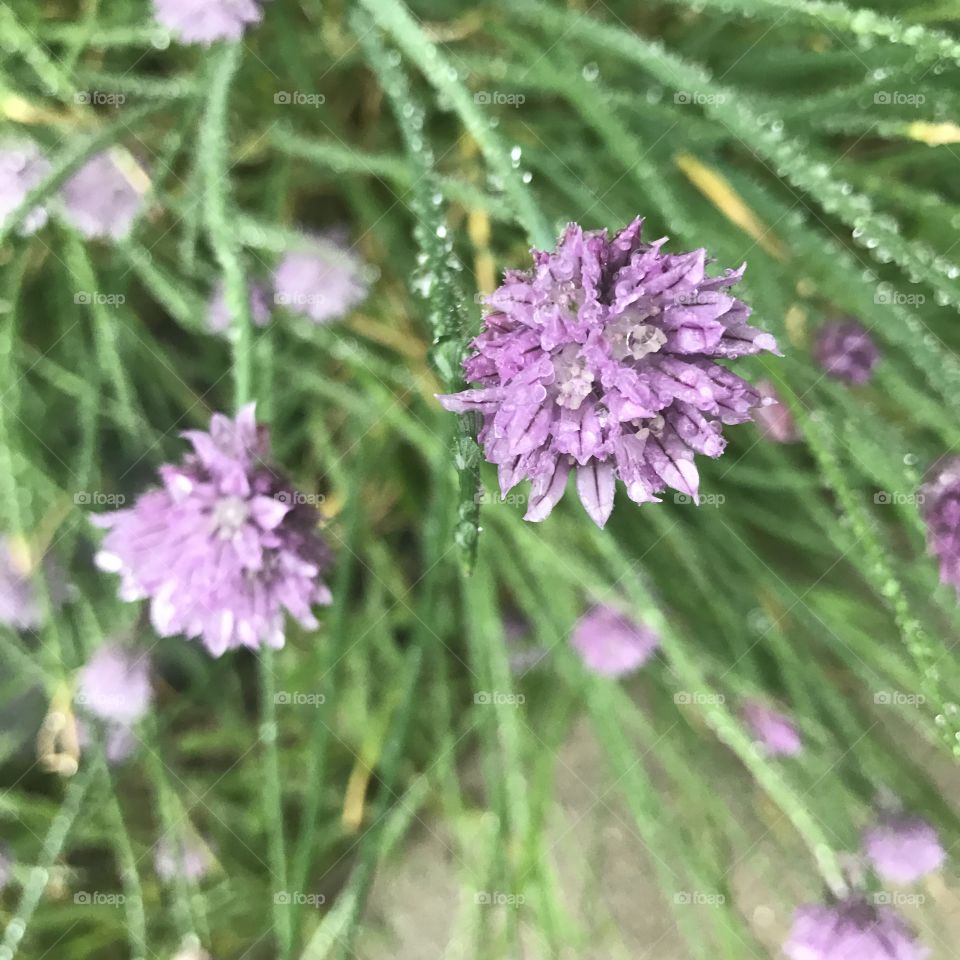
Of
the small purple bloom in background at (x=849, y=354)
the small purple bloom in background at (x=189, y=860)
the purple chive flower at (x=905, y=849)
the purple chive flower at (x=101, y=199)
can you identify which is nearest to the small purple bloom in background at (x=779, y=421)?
the small purple bloom in background at (x=849, y=354)

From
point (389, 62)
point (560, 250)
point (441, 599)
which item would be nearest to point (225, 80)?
point (389, 62)

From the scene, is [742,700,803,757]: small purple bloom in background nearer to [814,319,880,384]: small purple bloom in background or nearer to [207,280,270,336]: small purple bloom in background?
[814,319,880,384]: small purple bloom in background

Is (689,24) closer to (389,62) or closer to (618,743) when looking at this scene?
(389,62)

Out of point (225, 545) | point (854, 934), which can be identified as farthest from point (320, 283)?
point (854, 934)

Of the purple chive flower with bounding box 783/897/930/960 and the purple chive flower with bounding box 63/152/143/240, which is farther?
the purple chive flower with bounding box 63/152/143/240

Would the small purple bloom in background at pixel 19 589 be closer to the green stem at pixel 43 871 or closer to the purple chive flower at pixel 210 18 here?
the green stem at pixel 43 871

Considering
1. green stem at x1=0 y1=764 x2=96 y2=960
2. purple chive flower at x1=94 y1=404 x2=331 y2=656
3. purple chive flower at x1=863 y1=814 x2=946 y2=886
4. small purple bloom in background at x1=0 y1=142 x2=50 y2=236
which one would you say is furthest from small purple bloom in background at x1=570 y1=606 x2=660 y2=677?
small purple bloom in background at x1=0 y1=142 x2=50 y2=236

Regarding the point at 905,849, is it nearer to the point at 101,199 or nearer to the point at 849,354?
the point at 849,354
